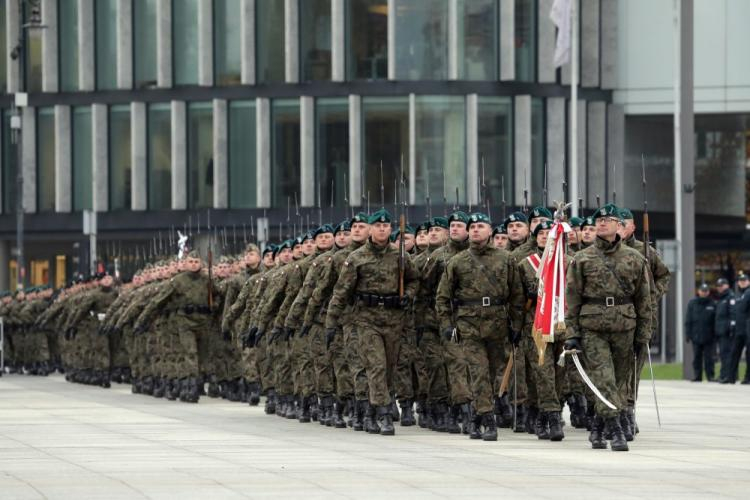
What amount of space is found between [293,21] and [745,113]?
1280 centimetres

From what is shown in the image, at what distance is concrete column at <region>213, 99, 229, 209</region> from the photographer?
2357 inches

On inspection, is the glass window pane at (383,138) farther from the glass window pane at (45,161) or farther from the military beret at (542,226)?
the military beret at (542,226)

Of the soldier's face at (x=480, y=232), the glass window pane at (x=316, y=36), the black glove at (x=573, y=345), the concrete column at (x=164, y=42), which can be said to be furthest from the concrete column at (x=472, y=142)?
the black glove at (x=573, y=345)

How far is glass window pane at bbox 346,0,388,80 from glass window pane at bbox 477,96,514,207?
2.98 m

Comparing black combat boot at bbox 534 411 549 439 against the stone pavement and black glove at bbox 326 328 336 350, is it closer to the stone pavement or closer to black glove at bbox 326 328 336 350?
the stone pavement

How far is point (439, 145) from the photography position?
57.5 metres

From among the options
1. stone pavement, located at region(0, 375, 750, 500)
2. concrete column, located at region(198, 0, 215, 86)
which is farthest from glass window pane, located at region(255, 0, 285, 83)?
stone pavement, located at region(0, 375, 750, 500)

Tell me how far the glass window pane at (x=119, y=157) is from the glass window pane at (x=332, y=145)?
692 centimetres

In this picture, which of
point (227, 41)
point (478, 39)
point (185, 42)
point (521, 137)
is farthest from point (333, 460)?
point (185, 42)

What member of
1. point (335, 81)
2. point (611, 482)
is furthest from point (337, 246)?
point (335, 81)

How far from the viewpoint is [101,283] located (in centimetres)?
4081

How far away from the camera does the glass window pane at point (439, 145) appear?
57219mm

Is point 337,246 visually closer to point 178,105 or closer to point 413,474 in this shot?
point 413,474

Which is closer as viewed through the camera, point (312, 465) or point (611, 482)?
point (611, 482)
